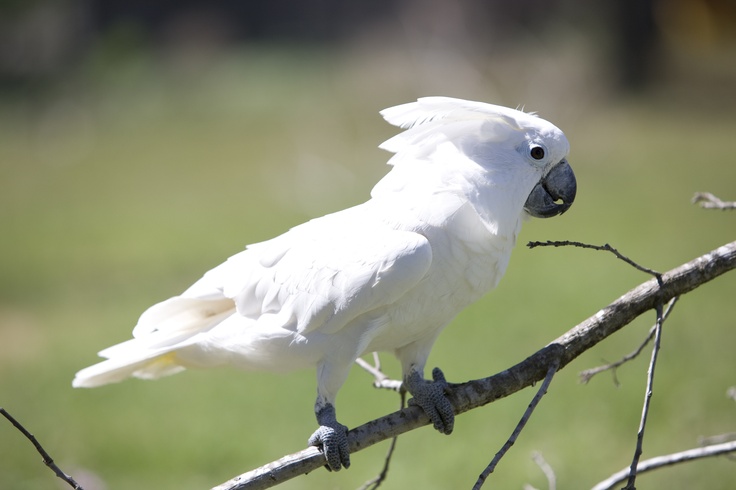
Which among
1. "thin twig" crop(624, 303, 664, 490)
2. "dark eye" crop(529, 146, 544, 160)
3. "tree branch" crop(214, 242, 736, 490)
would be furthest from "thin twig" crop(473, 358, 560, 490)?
"dark eye" crop(529, 146, 544, 160)

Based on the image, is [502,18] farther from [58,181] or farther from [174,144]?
[58,181]

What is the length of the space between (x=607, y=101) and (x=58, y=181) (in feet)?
30.5

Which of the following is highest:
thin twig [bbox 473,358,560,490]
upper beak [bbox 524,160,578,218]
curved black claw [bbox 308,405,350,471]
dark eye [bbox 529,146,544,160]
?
dark eye [bbox 529,146,544,160]

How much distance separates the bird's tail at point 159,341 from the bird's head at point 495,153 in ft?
2.78

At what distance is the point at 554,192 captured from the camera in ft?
8.21

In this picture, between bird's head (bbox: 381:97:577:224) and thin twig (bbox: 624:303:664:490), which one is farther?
bird's head (bbox: 381:97:577:224)

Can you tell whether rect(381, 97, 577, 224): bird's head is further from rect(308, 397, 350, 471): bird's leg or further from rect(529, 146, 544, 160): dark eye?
rect(308, 397, 350, 471): bird's leg

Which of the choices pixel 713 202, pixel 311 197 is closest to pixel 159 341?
pixel 713 202

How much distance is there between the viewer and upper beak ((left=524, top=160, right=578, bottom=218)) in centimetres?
249

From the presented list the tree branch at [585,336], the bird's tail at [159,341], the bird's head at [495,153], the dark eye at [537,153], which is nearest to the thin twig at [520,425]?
the tree branch at [585,336]

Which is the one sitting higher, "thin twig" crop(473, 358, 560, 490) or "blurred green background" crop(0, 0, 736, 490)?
"blurred green background" crop(0, 0, 736, 490)

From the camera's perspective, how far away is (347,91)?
14.8 m

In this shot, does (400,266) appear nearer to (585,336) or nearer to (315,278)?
(315,278)

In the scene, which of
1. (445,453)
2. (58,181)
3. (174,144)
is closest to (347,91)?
(174,144)
